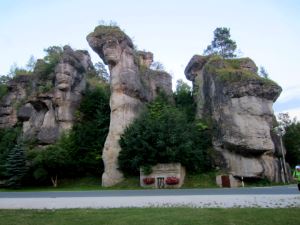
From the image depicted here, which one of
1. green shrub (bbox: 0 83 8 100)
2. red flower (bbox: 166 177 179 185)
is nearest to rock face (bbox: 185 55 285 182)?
red flower (bbox: 166 177 179 185)

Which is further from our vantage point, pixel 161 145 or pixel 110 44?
pixel 110 44

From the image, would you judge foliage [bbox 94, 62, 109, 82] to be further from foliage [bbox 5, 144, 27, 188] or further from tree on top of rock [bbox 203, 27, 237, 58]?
foliage [bbox 5, 144, 27, 188]

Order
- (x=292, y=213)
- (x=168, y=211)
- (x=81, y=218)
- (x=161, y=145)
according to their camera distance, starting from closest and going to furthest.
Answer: (x=292, y=213)
(x=81, y=218)
(x=168, y=211)
(x=161, y=145)

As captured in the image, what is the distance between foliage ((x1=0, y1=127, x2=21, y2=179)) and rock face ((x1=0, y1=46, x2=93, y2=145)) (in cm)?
120

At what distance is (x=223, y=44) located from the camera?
50.6 meters

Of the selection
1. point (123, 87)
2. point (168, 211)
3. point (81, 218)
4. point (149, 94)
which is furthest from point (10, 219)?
point (149, 94)

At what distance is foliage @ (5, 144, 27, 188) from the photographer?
114 feet

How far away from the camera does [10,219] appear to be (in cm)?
963

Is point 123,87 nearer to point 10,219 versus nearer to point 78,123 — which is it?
point 78,123

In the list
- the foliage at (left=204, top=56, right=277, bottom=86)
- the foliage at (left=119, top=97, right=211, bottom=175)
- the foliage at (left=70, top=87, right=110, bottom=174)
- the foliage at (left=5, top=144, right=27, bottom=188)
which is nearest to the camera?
the foliage at (left=119, top=97, right=211, bottom=175)

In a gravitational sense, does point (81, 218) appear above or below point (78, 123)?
below

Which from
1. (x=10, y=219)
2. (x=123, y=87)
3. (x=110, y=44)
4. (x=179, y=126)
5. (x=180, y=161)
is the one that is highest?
(x=110, y=44)

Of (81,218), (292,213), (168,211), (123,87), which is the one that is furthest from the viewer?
(123,87)

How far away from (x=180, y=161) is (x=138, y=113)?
8.99m
